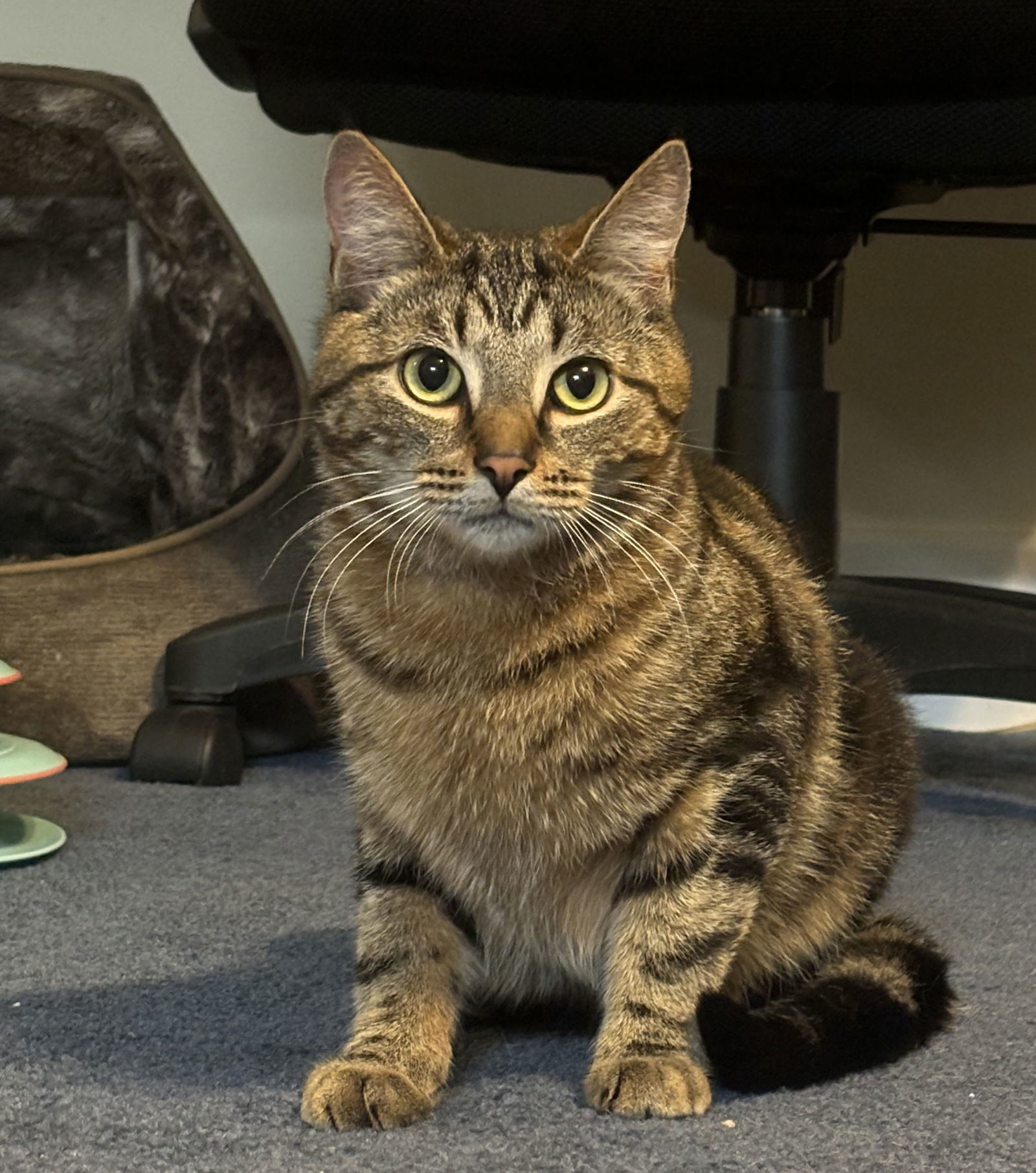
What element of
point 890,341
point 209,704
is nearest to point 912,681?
point 890,341

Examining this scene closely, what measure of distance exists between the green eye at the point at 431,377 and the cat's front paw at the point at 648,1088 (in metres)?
0.44

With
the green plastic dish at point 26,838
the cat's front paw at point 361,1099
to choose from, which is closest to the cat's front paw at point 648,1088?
the cat's front paw at point 361,1099

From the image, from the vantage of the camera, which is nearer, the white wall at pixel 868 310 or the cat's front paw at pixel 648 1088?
the cat's front paw at pixel 648 1088

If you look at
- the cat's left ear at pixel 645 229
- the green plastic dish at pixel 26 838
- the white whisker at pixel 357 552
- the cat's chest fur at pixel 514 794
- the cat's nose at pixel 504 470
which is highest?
the cat's left ear at pixel 645 229

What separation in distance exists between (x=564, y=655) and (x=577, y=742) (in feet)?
0.19

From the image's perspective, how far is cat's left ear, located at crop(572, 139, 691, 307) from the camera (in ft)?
3.31

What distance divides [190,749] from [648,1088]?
0.92 m

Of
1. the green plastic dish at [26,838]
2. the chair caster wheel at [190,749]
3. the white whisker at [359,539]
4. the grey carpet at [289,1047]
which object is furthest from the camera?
the chair caster wheel at [190,749]

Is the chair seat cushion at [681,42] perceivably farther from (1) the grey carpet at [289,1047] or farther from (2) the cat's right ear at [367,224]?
(1) the grey carpet at [289,1047]

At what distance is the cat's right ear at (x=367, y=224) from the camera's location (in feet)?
3.25

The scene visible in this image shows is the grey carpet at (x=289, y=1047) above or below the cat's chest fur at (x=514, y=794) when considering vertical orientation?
below

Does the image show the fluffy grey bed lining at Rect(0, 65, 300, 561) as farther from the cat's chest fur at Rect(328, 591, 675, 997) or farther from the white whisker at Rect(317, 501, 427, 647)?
the cat's chest fur at Rect(328, 591, 675, 997)

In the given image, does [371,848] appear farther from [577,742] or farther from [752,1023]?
[752,1023]

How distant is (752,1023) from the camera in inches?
36.1
